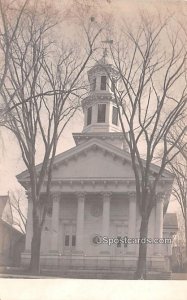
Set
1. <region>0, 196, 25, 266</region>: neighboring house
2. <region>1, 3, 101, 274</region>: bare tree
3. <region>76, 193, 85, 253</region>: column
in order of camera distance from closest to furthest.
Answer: <region>0, 196, 25, 266</region>: neighboring house < <region>1, 3, 101, 274</region>: bare tree < <region>76, 193, 85, 253</region>: column

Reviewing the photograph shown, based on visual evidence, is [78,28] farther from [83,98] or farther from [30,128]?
[30,128]

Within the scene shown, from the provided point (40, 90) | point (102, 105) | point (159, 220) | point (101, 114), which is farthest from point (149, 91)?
point (159, 220)

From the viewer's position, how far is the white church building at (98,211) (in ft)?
15.9

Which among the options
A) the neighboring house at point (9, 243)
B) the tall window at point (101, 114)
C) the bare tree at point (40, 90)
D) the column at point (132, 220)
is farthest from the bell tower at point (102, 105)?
the neighboring house at point (9, 243)

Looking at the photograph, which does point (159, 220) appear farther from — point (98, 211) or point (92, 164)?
point (92, 164)

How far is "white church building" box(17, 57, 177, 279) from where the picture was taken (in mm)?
4836

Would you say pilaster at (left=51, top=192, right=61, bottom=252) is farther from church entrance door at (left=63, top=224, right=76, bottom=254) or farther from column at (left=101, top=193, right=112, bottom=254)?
column at (left=101, top=193, right=112, bottom=254)

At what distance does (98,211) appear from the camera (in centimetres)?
518

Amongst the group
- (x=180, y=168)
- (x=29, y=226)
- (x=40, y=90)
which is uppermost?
(x=40, y=90)

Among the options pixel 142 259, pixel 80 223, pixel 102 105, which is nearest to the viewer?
pixel 142 259

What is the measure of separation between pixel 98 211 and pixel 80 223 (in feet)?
0.75

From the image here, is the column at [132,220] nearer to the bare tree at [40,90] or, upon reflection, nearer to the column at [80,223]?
the column at [80,223]

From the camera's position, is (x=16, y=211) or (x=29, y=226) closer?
(x=29, y=226)

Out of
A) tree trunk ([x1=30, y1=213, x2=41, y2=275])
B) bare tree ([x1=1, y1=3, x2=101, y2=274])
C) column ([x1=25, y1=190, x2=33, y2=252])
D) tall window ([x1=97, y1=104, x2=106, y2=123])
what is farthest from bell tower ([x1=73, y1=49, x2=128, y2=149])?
tree trunk ([x1=30, y1=213, x2=41, y2=275])
